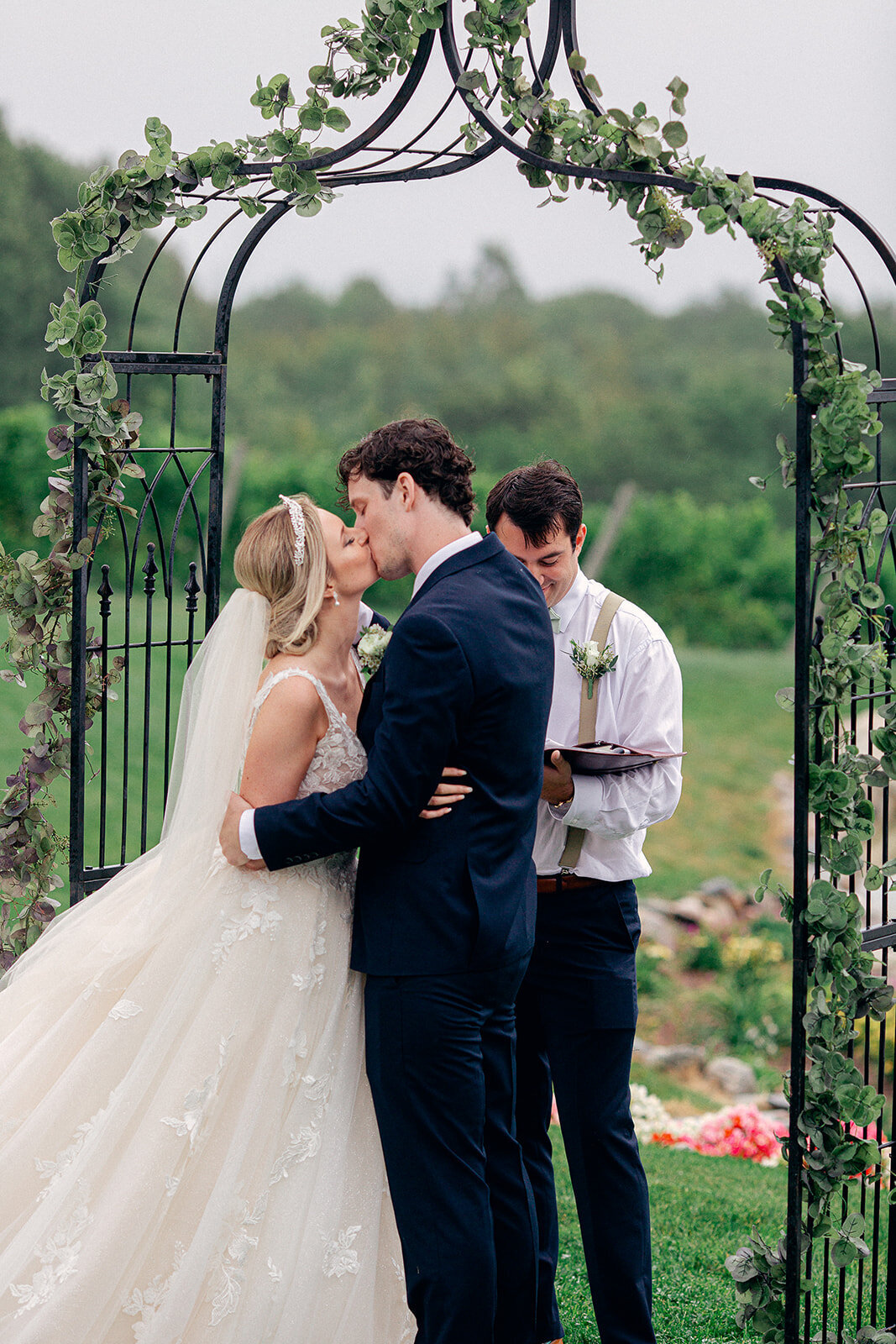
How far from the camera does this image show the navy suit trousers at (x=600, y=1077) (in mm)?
2766

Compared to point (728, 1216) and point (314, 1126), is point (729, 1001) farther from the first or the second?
point (314, 1126)

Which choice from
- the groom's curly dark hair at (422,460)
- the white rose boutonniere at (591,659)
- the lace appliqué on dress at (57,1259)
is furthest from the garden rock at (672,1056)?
the groom's curly dark hair at (422,460)

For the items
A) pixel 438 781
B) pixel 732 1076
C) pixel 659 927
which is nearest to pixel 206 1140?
pixel 438 781

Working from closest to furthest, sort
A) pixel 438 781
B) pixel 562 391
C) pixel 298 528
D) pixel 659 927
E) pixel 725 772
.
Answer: pixel 438 781 < pixel 298 528 < pixel 659 927 < pixel 725 772 < pixel 562 391

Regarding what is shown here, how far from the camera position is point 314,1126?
8.60 feet

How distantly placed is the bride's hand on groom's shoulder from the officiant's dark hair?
72 cm

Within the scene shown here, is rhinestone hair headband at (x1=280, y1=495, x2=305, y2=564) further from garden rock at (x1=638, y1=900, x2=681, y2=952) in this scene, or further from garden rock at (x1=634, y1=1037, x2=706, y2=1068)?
garden rock at (x1=638, y1=900, x2=681, y2=952)

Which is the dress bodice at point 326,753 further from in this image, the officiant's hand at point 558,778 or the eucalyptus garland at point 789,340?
the eucalyptus garland at point 789,340

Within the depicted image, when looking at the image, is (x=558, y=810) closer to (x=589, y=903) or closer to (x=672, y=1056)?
(x=589, y=903)

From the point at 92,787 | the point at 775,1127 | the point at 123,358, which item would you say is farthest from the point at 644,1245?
the point at 92,787

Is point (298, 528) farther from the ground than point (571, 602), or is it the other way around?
point (298, 528)

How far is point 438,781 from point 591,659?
0.65 metres

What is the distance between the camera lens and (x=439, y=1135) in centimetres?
243

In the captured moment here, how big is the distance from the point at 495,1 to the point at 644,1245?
8.54 ft
